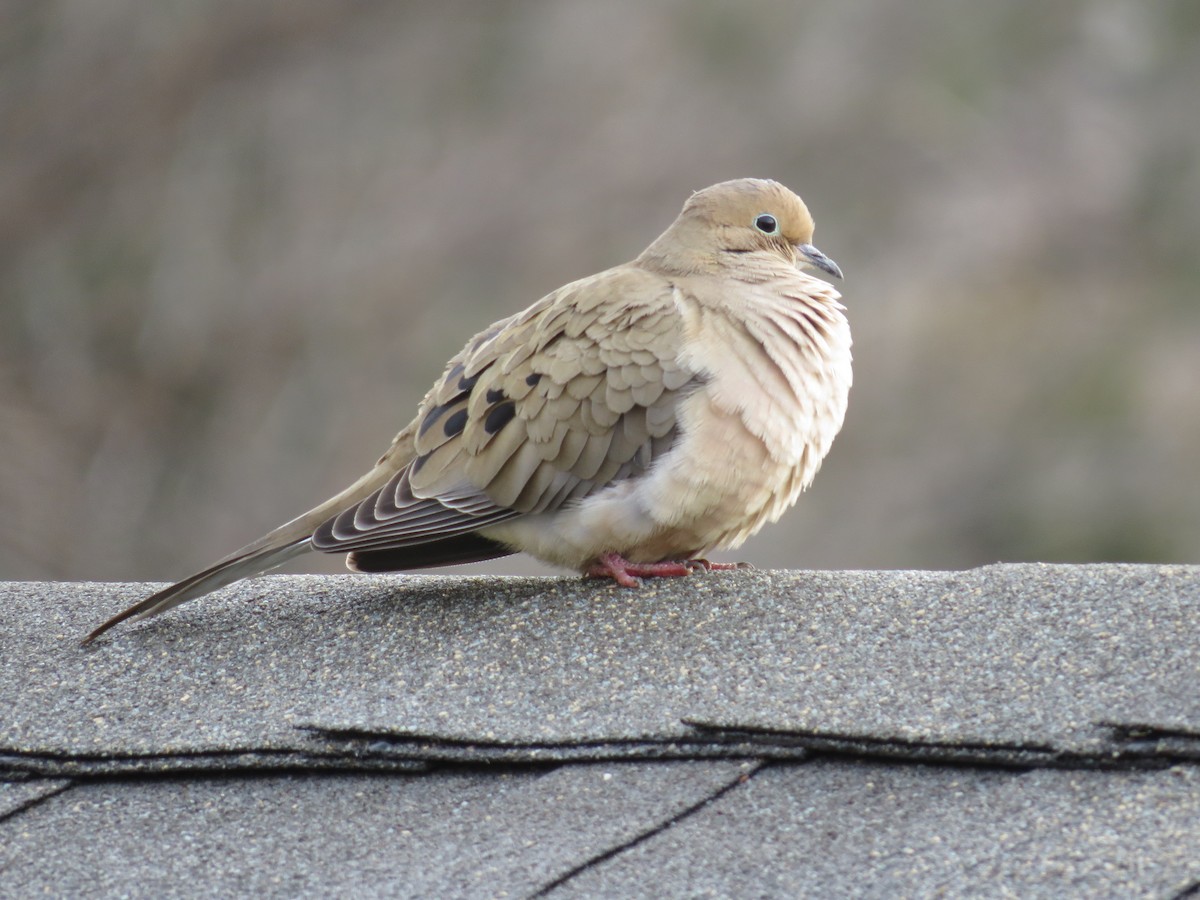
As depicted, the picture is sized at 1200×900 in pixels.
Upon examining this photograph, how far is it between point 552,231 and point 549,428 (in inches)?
→ 290

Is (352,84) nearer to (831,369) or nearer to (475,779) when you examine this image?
(831,369)

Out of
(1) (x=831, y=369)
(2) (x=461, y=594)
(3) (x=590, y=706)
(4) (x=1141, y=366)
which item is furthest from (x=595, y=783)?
(4) (x=1141, y=366)

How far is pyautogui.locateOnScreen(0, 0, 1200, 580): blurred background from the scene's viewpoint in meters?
9.34

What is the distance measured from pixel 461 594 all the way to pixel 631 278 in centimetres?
79

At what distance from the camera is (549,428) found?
302 cm

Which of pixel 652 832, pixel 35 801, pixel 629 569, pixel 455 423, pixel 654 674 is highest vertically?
pixel 455 423

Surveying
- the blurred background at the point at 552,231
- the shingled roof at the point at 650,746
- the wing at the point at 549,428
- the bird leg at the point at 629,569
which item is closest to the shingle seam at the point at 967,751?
the shingled roof at the point at 650,746

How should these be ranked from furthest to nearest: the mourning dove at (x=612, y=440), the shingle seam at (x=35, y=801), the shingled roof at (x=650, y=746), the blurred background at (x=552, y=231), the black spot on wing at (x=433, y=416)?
1. the blurred background at (x=552, y=231)
2. the black spot on wing at (x=433, y=416)
3. the mourning dove at (x=612, y=440)
4. the shingle seam at (x=35, y=801)
5. the shingled roof at (x=650, y=746)

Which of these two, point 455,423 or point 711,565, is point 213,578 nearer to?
point 455,423

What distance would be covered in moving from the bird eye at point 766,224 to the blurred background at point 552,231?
19.8 ft

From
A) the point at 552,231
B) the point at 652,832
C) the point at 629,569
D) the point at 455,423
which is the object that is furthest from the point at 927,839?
the point at 552,231

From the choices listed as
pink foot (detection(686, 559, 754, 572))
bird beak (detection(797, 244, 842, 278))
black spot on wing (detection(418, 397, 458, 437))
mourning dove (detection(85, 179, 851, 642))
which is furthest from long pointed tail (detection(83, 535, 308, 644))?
bird beak (detection(797, 244, 842, 278))

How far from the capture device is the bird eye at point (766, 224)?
355 centimetres

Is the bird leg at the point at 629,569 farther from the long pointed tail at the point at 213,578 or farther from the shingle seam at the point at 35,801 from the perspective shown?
the shingle seam at the point at 35,801
